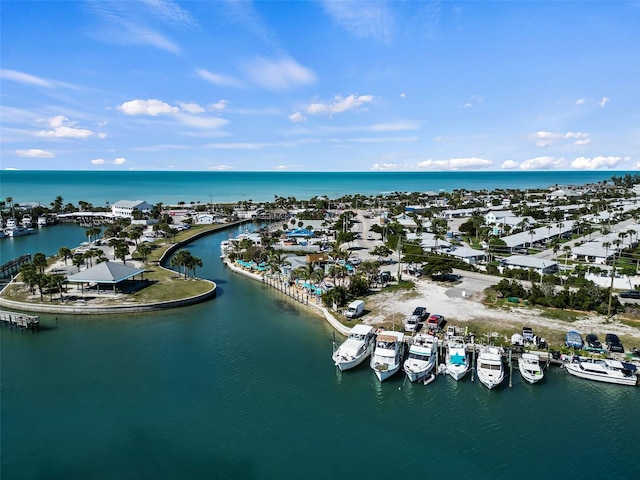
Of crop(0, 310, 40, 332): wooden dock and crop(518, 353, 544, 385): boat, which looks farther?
crop(0, 310, 40, 332): wooden dock

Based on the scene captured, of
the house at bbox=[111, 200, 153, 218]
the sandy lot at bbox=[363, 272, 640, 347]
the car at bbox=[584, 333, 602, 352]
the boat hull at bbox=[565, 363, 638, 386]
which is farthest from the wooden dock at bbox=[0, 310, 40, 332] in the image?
the house at bbox=[111, 200, 153, 218]

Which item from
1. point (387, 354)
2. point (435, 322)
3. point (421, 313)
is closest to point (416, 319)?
point (435, 322)

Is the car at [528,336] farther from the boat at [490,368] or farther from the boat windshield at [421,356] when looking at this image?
the boat windshield at [421,356]

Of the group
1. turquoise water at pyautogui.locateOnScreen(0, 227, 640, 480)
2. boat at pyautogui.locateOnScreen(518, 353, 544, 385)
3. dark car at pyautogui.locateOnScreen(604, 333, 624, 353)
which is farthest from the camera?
dark car at pyautogui.locateOnScreen(604, 333, 624, 353)

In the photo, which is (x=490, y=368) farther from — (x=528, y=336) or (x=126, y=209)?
(x=126, y=209)

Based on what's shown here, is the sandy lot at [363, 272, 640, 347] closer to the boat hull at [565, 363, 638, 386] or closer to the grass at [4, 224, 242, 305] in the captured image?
the boat hull at [565, 363, 638, 386]

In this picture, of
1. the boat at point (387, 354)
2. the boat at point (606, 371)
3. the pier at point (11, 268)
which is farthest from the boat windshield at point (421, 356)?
the pier at point (11, 268)
